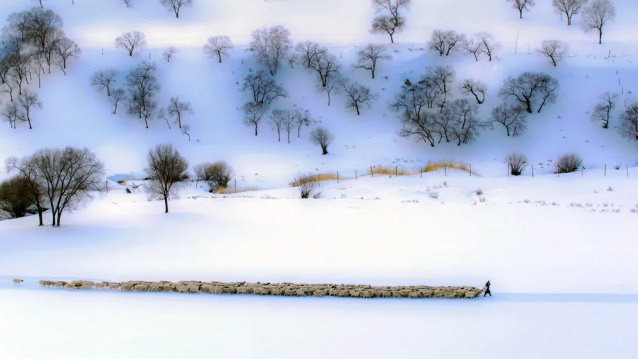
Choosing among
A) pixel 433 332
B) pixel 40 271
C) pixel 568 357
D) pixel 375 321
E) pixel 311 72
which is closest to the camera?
pixel 568 357

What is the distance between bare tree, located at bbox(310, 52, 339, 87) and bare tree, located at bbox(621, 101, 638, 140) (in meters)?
29.6

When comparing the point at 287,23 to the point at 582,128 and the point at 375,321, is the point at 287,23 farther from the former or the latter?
the point at 375,321

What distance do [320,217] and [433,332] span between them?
15.2 m

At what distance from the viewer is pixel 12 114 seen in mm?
58438

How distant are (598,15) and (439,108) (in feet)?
95.1

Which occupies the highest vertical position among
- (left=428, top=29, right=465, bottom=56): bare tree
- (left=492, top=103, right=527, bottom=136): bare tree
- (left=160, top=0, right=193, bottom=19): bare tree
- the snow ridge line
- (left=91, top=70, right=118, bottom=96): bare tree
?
(left=160, top=0, right=193, bottom=19): bare tree

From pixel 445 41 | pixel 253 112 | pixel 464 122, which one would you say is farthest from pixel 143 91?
pixel 445 41

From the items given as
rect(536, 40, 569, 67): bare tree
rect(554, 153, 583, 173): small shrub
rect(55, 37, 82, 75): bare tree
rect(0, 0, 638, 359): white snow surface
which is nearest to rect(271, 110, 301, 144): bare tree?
rect(0, 0, 638, 359): white snow surface

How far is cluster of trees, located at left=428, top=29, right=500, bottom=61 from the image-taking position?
212 feet

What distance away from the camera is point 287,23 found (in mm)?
76875

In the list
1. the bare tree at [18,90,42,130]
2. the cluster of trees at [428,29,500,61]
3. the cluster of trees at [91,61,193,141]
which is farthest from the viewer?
the cluster of trees at [428,29,500,61]

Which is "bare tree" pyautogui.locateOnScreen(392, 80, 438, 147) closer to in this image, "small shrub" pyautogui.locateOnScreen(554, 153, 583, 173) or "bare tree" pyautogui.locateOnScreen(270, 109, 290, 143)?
"bare tree" pyautogui.locateOnScreen(270, 109, 290, 143)

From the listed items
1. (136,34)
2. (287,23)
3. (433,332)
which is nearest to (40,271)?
(433,332)

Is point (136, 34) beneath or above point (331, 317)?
above
